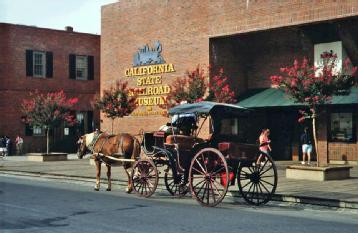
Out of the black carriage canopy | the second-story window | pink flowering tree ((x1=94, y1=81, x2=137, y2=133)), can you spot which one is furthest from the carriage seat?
the second-story window

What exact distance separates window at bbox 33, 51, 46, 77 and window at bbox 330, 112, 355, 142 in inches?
945

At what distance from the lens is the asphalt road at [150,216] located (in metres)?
8.53

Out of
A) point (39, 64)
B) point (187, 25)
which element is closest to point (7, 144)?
point (39, 64)

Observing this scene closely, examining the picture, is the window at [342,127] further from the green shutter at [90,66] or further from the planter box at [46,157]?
the green shutter at [90,66]

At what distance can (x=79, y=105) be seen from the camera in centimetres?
4266

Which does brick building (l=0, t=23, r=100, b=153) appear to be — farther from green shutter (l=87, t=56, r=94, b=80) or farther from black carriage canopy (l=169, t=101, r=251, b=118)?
black carriage canopy (l=169, t=101, r=251, b=118)

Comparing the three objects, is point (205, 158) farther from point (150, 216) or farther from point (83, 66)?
point (83, 66)

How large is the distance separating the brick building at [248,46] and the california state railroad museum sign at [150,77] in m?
0.09

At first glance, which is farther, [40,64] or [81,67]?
[81,67]

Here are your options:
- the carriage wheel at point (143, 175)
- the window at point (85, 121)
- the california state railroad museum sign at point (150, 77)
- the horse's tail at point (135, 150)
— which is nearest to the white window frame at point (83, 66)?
the window at point (85, 121)

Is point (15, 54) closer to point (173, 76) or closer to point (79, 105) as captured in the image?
point (79, 105)

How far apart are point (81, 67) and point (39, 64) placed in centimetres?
382

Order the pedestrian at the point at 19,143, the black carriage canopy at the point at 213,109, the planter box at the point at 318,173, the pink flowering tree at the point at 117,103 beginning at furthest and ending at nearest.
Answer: the pedestrian at the point at 19,143 < the pink flowering tree at the point at 117,103 < the planter box at the point at 318,173 < the black carriage canopy at the point at 213,109

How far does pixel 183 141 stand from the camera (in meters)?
12.4
